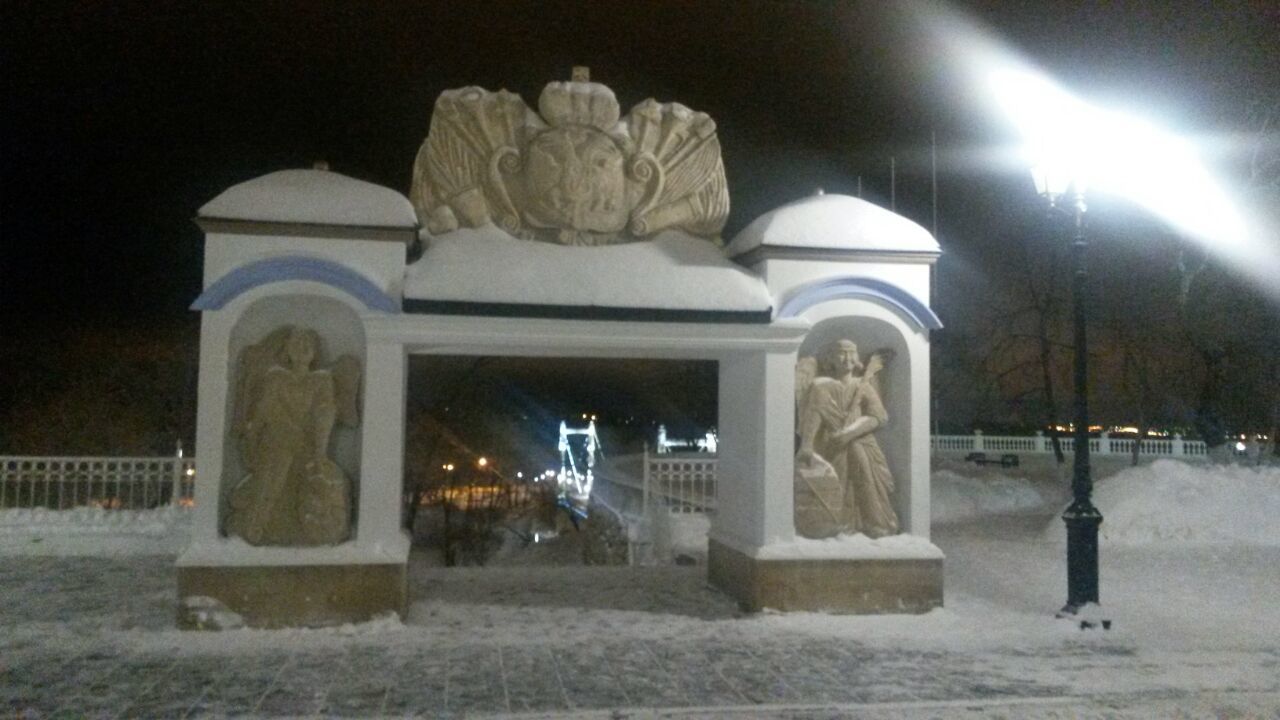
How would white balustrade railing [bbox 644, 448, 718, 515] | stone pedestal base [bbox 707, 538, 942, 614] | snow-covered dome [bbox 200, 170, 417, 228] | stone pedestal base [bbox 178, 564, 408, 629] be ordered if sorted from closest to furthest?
stone pedestal base [bbox 178, 564, 408, 629]
snow-covered dome [bbox 200, 170, 417, 228]
stone pedestal base [bbox 707, 538, 942, 614]
white balustrade railing [bbox 644, 448, 718, 515]

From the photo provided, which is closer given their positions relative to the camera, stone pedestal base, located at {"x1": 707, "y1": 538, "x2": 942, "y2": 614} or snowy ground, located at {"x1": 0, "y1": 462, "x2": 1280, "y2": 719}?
snowy ground, located at {"x1": 0, "y1": 462, "x2": 1280, "y2": 719}

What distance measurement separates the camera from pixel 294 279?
32.9 feet

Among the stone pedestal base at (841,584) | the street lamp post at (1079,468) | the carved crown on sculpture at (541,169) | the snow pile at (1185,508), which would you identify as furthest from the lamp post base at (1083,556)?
the snow pile at (1185,508)

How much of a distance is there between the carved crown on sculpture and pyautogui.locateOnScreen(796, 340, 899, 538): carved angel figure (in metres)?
2.44

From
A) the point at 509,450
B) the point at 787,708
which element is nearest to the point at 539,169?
the point at 787,708

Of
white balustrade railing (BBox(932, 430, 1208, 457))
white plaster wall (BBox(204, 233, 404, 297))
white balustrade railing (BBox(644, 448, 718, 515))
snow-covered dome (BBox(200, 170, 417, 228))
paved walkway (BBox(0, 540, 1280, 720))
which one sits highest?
snow-covered dome (BBox(200, 170, 417, 228))

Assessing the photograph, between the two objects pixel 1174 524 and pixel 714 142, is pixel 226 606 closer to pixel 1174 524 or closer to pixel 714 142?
pixel 714 142

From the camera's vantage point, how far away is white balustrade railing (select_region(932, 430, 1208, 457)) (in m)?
39.4

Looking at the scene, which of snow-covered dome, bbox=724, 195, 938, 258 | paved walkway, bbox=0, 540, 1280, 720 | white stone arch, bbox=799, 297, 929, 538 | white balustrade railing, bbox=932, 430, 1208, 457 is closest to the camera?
paved walkway, bbox=0, 540, 1280, 720

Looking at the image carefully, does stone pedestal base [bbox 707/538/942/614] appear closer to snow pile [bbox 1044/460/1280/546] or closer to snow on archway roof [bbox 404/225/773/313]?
snow on archway roof [bbox 404/225/773/313]

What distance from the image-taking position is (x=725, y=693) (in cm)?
791

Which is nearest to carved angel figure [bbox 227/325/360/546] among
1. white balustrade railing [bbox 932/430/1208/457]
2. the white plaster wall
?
the white plaster wall

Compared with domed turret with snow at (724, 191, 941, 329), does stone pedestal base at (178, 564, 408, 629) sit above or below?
below

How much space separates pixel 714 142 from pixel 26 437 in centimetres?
2774
